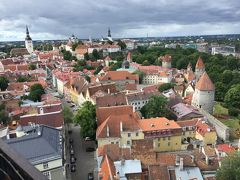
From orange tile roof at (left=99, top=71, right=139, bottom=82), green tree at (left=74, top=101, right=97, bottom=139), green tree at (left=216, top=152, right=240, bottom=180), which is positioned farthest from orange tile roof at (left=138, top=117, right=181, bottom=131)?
orange tile roof at (left=99, top=71, right=139, bottom=82)

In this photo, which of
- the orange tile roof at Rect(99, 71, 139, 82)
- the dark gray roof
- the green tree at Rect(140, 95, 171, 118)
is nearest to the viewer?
the dark gray roof

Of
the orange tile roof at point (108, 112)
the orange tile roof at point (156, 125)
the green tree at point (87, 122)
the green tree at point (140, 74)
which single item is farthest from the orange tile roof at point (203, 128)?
the green tree at point (140, 74)

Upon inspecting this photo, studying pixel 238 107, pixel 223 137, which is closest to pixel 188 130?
pixel 223 137

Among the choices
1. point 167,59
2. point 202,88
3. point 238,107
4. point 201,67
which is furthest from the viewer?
point 167,59

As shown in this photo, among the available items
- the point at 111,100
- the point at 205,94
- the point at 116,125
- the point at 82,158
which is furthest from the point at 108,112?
the point at 205,94

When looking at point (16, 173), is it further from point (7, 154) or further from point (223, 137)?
point (223, 137)

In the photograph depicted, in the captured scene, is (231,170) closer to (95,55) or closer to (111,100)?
(111,100)

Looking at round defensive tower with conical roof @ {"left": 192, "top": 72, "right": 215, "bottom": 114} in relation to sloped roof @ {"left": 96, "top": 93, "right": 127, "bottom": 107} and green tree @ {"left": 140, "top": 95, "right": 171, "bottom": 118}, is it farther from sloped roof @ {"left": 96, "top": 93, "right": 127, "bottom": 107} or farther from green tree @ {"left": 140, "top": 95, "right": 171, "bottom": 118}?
sloped roof @ {"left": 96, "top": 93, "right": 127, "bottom": 107}
